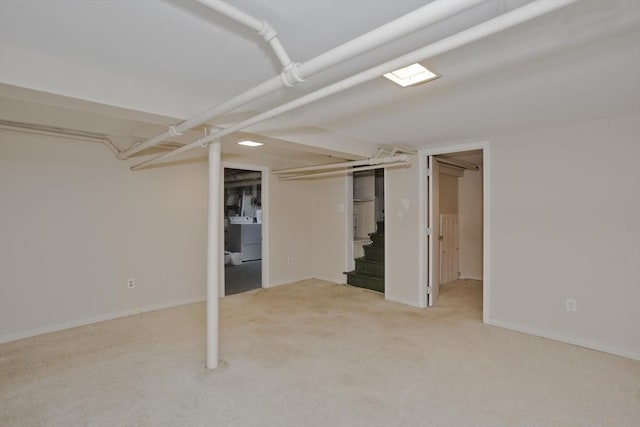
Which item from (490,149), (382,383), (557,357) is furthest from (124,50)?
(557,357)

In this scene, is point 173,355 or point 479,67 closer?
point 479,67

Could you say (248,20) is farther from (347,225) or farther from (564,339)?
(347,225)

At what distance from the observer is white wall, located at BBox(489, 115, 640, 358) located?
2832mm

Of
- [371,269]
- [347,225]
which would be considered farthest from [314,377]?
[347,225]

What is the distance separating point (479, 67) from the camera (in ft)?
6.17

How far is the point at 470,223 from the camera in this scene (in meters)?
6.06

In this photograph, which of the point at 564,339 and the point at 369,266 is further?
the point at 369,266

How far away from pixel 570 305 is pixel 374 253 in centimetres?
279

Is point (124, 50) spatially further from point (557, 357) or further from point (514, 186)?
point (557, 357)

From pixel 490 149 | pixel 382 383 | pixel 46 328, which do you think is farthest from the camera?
pixel 490 149

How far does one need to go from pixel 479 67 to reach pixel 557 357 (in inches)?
101

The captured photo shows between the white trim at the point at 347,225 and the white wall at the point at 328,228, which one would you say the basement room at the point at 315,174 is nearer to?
the white trim at the point at 347,225

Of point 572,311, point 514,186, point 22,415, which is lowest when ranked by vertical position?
point 22,415

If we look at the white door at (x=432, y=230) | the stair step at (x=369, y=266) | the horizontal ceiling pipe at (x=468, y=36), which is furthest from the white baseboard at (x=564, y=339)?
the horizontal ceiling pipe at (x=468, y=36)
